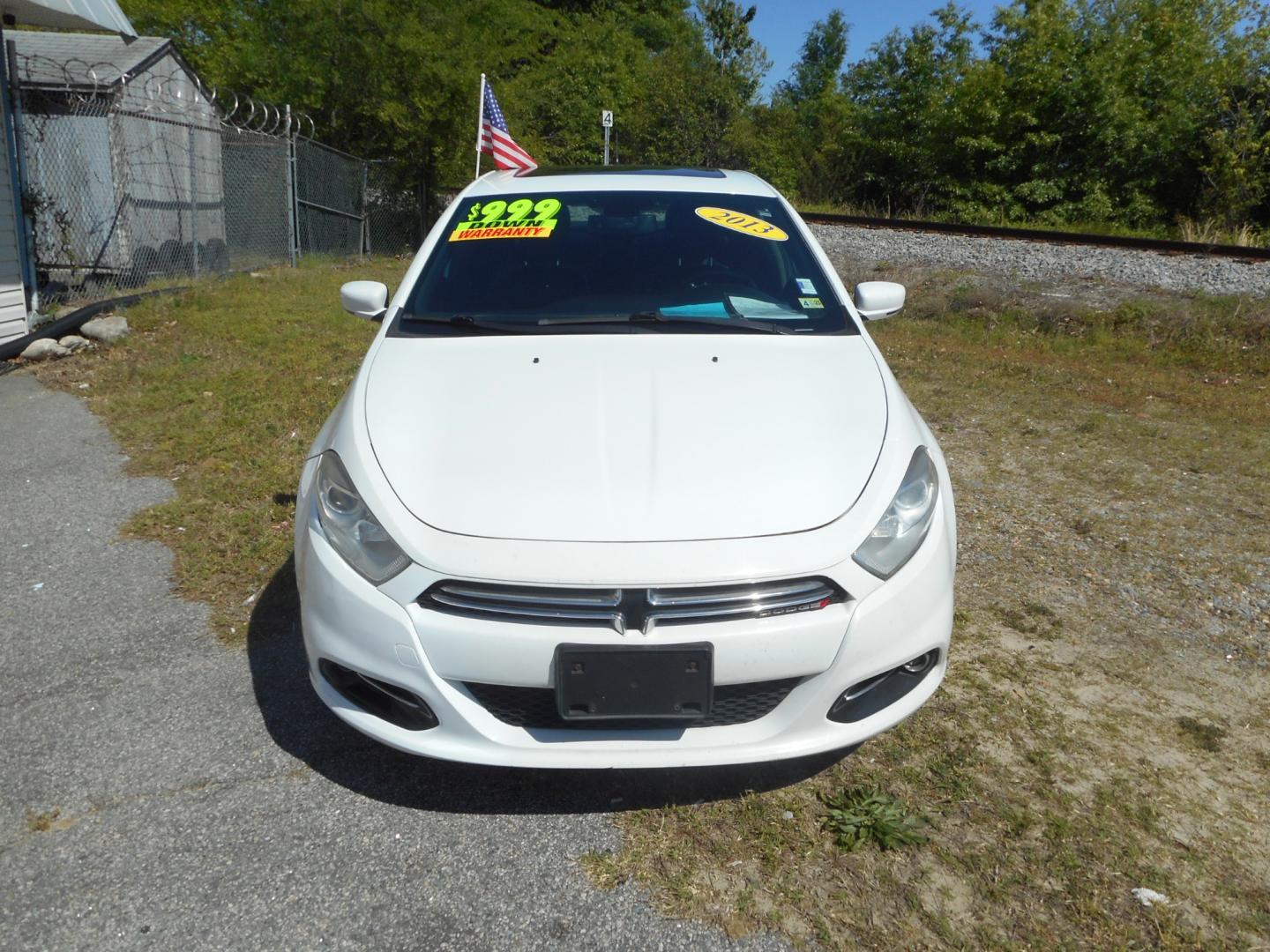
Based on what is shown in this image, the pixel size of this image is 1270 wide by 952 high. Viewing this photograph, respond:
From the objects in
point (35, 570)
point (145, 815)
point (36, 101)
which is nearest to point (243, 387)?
point (35, 570)

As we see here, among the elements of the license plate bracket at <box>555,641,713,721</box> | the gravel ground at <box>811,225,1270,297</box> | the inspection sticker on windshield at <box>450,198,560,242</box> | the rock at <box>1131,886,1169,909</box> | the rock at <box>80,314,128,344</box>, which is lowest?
the rock at <box>80,314,128,344</box>

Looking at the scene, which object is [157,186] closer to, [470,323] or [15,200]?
[15,200]

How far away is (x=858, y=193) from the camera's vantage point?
24.4 m

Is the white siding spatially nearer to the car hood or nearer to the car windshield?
the car windshield

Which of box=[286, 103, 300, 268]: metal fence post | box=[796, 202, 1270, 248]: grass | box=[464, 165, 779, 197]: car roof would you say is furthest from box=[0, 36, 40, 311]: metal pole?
box=[796, 202, 1270, 248]: grass

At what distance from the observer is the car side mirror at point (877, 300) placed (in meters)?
3.66

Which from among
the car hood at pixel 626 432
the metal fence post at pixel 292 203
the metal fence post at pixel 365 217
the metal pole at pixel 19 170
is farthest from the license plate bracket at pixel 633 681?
the metal fence post at pixel 365 217

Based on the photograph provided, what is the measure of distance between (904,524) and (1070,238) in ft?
44.9

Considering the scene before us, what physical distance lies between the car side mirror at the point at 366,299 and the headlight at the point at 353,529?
116 centimetres

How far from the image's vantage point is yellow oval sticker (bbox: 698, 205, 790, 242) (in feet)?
12.2

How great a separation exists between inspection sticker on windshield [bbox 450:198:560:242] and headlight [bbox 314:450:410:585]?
1.45 metres

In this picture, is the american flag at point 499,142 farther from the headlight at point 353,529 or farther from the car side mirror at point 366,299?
the headlight at point 353,529

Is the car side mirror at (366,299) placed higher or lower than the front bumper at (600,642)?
higher

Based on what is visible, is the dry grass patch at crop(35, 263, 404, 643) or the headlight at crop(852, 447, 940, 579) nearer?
the headlight at crop(852, 447, 940, 579)
